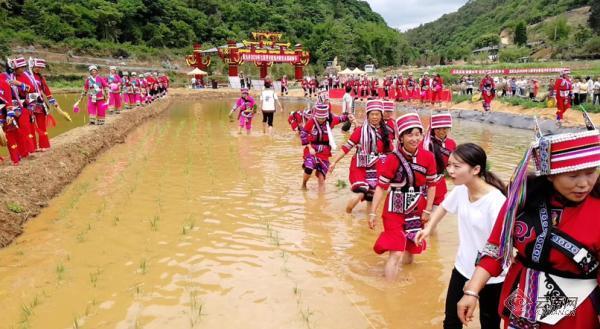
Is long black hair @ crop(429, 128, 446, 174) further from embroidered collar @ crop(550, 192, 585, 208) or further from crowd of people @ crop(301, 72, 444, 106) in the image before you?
crowd of people @ crop(301, 72, 444, 106)

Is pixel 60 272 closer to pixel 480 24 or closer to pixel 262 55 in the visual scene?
pixel 262 55

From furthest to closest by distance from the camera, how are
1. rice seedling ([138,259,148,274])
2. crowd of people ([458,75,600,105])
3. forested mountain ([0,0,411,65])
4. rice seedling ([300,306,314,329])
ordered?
forested mountain ([0,0,411,65]) → crowd of people ([458,75,600,105]) → rice seedling ([138,259,148,274]) → rice seedling ([300,306,314,329])

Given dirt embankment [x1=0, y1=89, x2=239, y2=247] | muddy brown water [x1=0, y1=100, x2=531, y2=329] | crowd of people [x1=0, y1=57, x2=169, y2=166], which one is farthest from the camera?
crowd of people [x1=0, y1=57, x2=169, y2=166]

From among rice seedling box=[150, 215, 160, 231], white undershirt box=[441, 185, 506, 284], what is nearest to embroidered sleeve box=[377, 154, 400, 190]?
white undershirt box=[441, 185, 506, 284]

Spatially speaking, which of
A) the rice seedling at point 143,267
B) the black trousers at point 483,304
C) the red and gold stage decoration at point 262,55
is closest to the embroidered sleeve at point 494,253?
the black trousers at point 483,304

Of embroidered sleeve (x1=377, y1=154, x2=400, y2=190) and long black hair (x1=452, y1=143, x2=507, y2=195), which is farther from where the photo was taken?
embroidered sleeve (x1=377, y1=154, x2=400, y2=190)

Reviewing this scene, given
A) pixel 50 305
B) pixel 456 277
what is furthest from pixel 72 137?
pixel 456 277

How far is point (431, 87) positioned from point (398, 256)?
71.0 ft

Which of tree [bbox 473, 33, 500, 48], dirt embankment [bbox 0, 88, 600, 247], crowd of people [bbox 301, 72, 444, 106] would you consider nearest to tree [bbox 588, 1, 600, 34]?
tree [bbox 473, 33, 500, 48]

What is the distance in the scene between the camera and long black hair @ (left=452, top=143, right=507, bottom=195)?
10.2 feet

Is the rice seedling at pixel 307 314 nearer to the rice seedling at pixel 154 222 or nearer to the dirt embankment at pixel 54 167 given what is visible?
the rice seedling at pixel 154 222

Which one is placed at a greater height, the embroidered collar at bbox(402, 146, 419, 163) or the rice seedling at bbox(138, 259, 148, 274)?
the embroidered collar at bbox(402, 146, 419, 163)

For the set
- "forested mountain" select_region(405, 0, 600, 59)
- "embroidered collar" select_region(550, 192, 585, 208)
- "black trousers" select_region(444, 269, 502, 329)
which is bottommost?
"black trousers" select_region(444, 269, 502, 329)

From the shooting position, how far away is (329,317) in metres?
4.05
